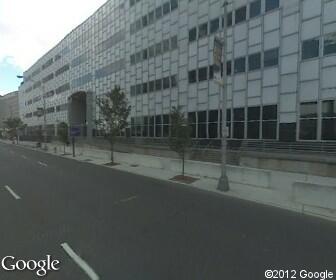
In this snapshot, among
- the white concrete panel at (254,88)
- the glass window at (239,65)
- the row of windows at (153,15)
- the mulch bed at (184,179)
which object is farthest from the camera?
the row of windows at (153,15)

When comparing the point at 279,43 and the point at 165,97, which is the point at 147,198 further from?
the point at 165,97

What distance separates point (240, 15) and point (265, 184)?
74.8 ft

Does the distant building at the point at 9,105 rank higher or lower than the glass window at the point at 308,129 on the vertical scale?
higher

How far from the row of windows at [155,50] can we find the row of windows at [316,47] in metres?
18.3

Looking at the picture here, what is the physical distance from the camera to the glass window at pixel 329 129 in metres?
26.9

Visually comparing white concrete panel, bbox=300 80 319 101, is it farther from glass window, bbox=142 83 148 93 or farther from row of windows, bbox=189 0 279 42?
glass window, bbox=142 83 148 93

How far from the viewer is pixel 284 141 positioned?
99.5 ft

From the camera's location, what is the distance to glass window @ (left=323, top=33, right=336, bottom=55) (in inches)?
1046

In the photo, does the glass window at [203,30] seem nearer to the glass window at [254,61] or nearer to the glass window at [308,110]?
the glass window at [254,61]

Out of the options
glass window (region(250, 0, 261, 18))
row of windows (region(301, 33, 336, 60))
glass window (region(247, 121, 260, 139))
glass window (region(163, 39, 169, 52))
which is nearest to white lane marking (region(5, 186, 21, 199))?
glass window (region(247, 121, 260, 139))

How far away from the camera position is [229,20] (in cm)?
3575

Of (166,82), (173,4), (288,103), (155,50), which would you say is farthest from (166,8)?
(288,103)

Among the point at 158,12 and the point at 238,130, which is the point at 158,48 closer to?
the point at 158,12

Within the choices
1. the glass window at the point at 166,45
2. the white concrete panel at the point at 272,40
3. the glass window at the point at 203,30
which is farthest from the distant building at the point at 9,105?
the white concrete panel at the point at 272,40
